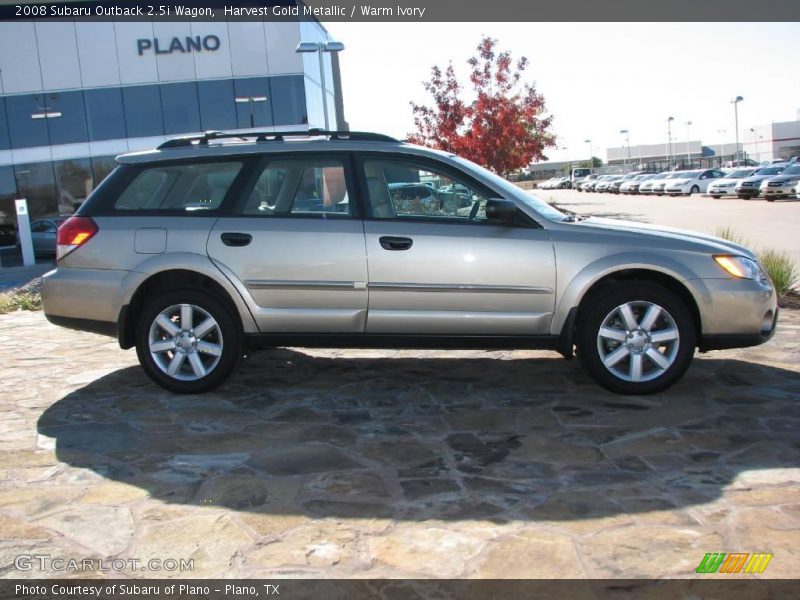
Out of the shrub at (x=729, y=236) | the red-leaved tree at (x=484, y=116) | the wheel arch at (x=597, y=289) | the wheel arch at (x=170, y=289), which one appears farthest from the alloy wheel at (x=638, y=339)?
the red-leaved tree at (x=484, y=116)

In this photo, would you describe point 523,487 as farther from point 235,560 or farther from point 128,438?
point 128,438

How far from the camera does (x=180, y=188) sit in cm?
555

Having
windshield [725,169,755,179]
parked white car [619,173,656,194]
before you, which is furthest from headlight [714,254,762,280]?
parked white car [619,173,656,194]

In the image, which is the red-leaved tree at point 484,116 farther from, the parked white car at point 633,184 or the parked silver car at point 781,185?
the parked white car at point 633,184

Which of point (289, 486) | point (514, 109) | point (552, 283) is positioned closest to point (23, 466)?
point (289, 486)

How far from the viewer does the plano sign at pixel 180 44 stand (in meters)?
29.0

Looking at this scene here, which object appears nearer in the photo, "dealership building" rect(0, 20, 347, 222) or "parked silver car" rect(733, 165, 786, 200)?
"dealership building" rect(0, 20, 347, 222)

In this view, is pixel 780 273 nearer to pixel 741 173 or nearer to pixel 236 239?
pixel 236 239

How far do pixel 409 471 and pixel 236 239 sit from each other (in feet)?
7.41

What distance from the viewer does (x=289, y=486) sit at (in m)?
3.87

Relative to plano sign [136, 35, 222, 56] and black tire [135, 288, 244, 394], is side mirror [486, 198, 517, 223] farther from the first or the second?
plano sign [136, 35, 222, 56]

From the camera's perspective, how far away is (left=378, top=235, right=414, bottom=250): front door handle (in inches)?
205

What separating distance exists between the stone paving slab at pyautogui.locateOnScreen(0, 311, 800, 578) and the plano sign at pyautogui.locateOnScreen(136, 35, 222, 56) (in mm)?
25619

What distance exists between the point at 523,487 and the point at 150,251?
10.5 feet
